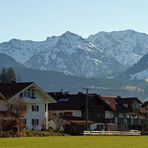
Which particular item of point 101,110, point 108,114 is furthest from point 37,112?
point 108,114

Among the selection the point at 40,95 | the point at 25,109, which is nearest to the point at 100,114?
the point at 40,95

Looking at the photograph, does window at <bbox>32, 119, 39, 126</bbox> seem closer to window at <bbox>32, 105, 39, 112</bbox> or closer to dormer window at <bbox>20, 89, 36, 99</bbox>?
window at <bbox>32, 105, 39, 112</bbox>

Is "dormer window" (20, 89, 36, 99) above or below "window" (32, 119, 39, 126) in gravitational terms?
above

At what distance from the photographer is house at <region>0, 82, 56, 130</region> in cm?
8944

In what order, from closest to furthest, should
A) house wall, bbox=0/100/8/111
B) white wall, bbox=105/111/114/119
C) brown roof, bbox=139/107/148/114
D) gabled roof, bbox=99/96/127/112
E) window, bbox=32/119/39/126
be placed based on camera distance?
house wall, bbox=0/100/8/111 → window, bbox=32/119/39/126 → gabled roof, bbox=99/96/127/112 → white wall, bbox=105/111/114/119 → brown roof, bbox=139/107/148/114

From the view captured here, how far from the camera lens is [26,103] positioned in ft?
315

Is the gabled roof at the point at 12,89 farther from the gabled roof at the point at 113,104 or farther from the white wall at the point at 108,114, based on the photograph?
the white wall at the point at 108,114

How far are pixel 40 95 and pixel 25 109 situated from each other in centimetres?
1001

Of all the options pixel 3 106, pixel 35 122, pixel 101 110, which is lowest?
pixel 35 122

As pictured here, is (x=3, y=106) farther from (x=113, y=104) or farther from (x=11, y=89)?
(x=113, y=104)

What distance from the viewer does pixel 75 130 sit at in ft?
321

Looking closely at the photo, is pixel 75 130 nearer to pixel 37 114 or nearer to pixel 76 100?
pixel 37 114
